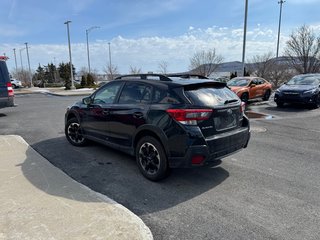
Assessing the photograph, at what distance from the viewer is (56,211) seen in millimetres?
3400

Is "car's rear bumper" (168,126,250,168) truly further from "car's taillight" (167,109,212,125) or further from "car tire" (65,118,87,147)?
"car tire" (65,118,87,147)

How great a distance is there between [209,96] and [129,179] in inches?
75.1

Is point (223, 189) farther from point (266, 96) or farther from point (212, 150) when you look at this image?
point (266, 96)

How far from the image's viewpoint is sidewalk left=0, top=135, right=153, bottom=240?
293 centimetres

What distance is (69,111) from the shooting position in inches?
262

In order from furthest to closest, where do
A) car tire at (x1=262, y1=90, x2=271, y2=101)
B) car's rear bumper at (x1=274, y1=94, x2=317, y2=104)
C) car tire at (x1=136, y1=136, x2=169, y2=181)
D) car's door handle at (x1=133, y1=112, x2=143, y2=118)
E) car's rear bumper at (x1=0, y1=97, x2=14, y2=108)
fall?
car tire at (x1=262, y1=90, x2=271, y2=101)
car's rear bumper at (x1=274, y1=94, x2=317, y2=104)
car's rear bumper at (x1=0, y1=97, x2=14, y2=108)
car's door handle at (x1=133, y1=112, x2=143, y2=118)
car tire at (x1=136, y1=136, x2=169, y2=181)

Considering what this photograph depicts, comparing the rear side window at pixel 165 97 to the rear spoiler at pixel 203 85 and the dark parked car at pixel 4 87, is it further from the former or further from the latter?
the dark parked car at pixel 4 87

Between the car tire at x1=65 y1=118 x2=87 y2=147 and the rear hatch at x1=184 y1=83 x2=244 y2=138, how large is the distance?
3.24 m

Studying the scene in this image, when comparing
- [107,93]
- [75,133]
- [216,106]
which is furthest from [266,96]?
[216,106]

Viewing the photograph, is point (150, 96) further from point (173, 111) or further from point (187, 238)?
point (187, 238)

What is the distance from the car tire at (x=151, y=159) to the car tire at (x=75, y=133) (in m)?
2.24

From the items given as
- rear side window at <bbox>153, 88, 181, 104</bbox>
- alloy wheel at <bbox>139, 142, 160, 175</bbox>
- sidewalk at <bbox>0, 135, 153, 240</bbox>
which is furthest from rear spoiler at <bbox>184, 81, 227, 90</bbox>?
sidewalk at <bbox>0, 135, 153, 240</bbox>

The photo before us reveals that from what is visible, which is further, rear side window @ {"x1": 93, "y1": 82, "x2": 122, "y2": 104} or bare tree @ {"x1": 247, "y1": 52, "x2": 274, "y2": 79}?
bare tree @ {"x1": 247, "y1": 52, "x2": 274, "y2": 79}

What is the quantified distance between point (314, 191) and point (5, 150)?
621 cm
